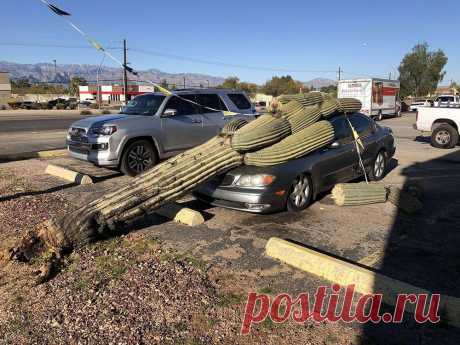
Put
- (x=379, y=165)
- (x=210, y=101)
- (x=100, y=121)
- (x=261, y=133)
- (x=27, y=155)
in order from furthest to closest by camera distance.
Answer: (x=27, y=155) < (x=210, y=101) < (x=379, y=165) < (x=100, y=121) < (x=261, y=133)

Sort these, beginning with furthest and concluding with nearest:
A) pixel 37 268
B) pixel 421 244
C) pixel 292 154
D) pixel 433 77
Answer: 1. pixel 433 77
2. pixel 292 154
3. pixel 421 244
4. pixel 37 268

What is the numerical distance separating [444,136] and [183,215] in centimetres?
1159

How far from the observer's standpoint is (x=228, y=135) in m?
6.18

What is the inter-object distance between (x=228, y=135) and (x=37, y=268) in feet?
10.3

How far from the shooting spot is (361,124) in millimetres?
Answer: 8086

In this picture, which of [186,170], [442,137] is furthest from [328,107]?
[442,137]

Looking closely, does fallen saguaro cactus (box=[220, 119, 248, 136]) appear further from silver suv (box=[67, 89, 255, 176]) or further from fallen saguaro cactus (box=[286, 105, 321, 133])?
silver suv (box=[67, 89, 255, 176])

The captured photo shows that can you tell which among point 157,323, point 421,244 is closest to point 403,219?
point 421,244

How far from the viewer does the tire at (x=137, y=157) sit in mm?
8422

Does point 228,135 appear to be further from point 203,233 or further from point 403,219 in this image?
point 403,219

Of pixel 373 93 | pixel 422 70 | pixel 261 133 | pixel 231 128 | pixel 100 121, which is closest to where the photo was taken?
pixel 261 133

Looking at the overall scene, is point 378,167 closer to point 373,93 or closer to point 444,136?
point 444,136

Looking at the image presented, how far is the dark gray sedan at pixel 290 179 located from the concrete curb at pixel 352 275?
3.82ft

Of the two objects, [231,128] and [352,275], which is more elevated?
[231,128]
